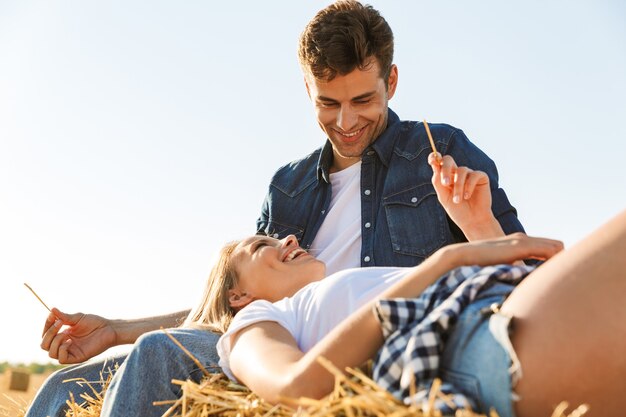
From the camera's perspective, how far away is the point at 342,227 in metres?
4.70

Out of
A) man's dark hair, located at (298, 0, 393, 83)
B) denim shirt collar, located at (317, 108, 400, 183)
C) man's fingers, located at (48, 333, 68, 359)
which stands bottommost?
man's fingers, located at (48, 333, 68, 359)

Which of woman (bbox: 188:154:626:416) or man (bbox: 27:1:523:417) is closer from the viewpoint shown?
woman (bbox: 188:154:626:416)

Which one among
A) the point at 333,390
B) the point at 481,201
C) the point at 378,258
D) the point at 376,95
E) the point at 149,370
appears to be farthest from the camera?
the point at 376,95

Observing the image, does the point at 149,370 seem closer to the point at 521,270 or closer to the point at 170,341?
the point at 170,341

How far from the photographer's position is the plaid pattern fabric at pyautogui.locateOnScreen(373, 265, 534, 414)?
1.87 meters

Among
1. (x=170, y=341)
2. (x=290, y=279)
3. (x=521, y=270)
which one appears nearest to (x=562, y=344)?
(x=521, y=270)

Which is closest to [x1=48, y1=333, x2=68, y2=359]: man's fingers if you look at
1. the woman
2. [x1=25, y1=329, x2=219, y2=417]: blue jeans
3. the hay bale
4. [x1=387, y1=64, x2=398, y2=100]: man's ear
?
[x1=25, y1=329, x2=219, y2=417]: blue jeans

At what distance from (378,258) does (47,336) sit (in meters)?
1.75

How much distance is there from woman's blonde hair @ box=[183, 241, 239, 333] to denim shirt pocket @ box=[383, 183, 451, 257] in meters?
1.12

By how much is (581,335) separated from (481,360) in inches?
9.1

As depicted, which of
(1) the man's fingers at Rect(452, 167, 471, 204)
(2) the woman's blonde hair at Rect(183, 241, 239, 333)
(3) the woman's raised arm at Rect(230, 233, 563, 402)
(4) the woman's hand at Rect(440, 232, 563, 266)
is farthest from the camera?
(2) the woman's blonde hair at Rect(183, 241, 239, 333)

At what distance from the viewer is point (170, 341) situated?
288 cm

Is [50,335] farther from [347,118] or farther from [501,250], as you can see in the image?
[501,250]

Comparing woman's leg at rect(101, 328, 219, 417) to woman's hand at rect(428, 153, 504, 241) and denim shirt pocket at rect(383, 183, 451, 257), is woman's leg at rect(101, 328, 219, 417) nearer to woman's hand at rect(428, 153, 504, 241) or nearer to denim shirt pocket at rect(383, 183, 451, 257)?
woman's hand at rect(428, 153, 504, 241)
